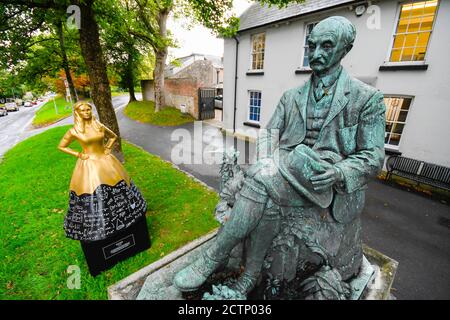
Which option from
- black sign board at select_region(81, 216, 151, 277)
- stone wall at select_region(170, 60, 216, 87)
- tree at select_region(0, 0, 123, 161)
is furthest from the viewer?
stone wall at select_region(170, 60, 216, 87)

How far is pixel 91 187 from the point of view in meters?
3.14

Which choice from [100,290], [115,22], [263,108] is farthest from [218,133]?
[100,290]

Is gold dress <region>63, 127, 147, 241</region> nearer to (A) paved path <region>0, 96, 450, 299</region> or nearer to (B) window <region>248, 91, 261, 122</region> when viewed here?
(A) paved path <region>0, 96, 450, 299</region>

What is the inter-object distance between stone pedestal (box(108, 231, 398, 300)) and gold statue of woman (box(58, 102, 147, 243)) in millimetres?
975

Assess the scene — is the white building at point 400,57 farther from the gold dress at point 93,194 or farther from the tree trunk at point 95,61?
the gold dress at point 93,194

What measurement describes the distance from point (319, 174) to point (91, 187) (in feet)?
9.60

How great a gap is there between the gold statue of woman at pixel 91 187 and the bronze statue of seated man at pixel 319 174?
5.54ft

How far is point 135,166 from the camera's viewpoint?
7.92 metres

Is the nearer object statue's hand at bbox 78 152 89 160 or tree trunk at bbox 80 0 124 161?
statue's hand at bbox 78 152 89 160

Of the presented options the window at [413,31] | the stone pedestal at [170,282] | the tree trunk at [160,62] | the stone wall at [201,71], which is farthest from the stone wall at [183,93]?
the stone pedestal at [170,282]

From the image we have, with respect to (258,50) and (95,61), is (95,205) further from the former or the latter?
(258,50)

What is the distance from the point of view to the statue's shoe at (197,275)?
6.82 ft

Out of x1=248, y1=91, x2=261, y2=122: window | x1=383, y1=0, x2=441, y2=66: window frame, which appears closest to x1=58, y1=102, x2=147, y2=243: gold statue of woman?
x1=383, y1=0, x2=441, y2=66: window frame

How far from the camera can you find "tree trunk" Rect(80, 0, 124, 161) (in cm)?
612
